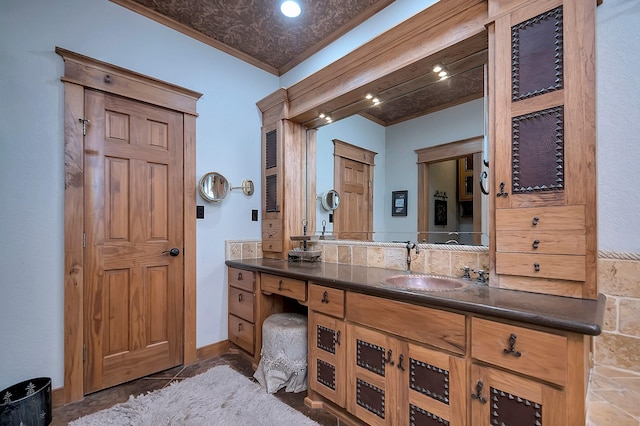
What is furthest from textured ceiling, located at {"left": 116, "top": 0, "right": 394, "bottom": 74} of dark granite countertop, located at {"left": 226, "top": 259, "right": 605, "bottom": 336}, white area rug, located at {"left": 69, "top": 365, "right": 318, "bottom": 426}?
white area rug, located at {"left": 69, "top": 365, "right": 318, "bottom": 426}

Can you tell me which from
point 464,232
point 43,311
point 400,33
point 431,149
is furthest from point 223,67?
point 464,232

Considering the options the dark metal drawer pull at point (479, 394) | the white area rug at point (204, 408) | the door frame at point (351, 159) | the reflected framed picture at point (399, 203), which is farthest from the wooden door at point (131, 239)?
the dark metal drawer pull at point (479, 394)

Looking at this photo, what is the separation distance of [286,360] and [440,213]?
4.84 feet

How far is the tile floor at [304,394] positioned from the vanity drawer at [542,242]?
529 mm

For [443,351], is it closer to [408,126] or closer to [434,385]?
[434,385]

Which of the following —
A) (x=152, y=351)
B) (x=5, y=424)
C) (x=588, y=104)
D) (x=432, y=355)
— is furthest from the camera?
(x=152, y=351)

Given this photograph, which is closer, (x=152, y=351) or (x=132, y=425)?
(x=132, y=425)

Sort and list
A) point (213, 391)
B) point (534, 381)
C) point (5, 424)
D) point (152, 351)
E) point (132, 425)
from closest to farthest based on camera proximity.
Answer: point (534, 381) < point (5, 424) < point (132, 425) < point (213, 391) < point (152, 351)

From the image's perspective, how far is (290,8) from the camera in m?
2.13

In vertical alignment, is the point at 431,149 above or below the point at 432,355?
above

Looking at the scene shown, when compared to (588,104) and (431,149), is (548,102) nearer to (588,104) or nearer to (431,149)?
(588,104)

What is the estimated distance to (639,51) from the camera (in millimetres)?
1246

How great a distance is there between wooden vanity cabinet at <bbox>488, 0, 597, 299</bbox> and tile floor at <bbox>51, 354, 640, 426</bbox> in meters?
0.36

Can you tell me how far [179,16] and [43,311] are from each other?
236 centimetres
